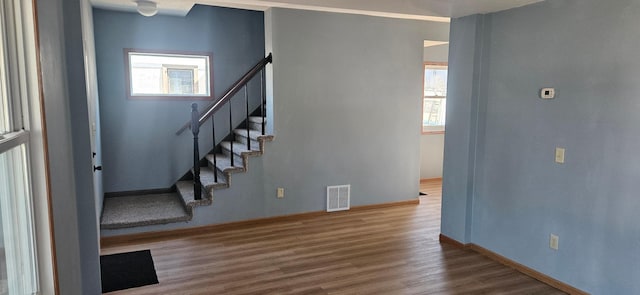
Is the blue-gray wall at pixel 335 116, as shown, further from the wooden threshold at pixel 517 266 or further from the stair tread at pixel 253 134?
the wooden threshold at pixel 517 266

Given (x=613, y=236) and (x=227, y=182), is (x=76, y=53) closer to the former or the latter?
(x=227, y=182)

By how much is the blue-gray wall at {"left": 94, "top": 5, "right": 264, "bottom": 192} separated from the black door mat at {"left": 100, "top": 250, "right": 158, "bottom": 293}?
174 cm

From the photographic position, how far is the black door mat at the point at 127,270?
10.6 ft

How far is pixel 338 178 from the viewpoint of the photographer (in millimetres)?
5156

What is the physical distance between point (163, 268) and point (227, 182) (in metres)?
1.24

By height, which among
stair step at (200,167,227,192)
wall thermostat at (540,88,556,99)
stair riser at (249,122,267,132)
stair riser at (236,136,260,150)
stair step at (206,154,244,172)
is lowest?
stair step at (200,167,227,192)

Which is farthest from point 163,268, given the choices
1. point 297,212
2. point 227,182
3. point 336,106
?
point 336,106

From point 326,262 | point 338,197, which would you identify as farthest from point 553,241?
point 338,197

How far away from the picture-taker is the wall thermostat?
3223 mm

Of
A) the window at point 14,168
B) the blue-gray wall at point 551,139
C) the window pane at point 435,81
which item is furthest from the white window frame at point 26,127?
the window pane at point 435,81

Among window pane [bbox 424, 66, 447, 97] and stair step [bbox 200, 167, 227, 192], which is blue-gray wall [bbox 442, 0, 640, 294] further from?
window pane [bbox 424, 66, 447, 97]

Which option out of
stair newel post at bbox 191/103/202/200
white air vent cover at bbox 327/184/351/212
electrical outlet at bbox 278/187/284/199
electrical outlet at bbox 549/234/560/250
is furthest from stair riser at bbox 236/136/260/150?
electrical outlet at bbox 549/234/560/250

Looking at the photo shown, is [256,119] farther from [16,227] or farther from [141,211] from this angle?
[16,227]

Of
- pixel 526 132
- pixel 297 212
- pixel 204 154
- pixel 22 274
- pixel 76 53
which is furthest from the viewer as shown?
pixel 204 154
